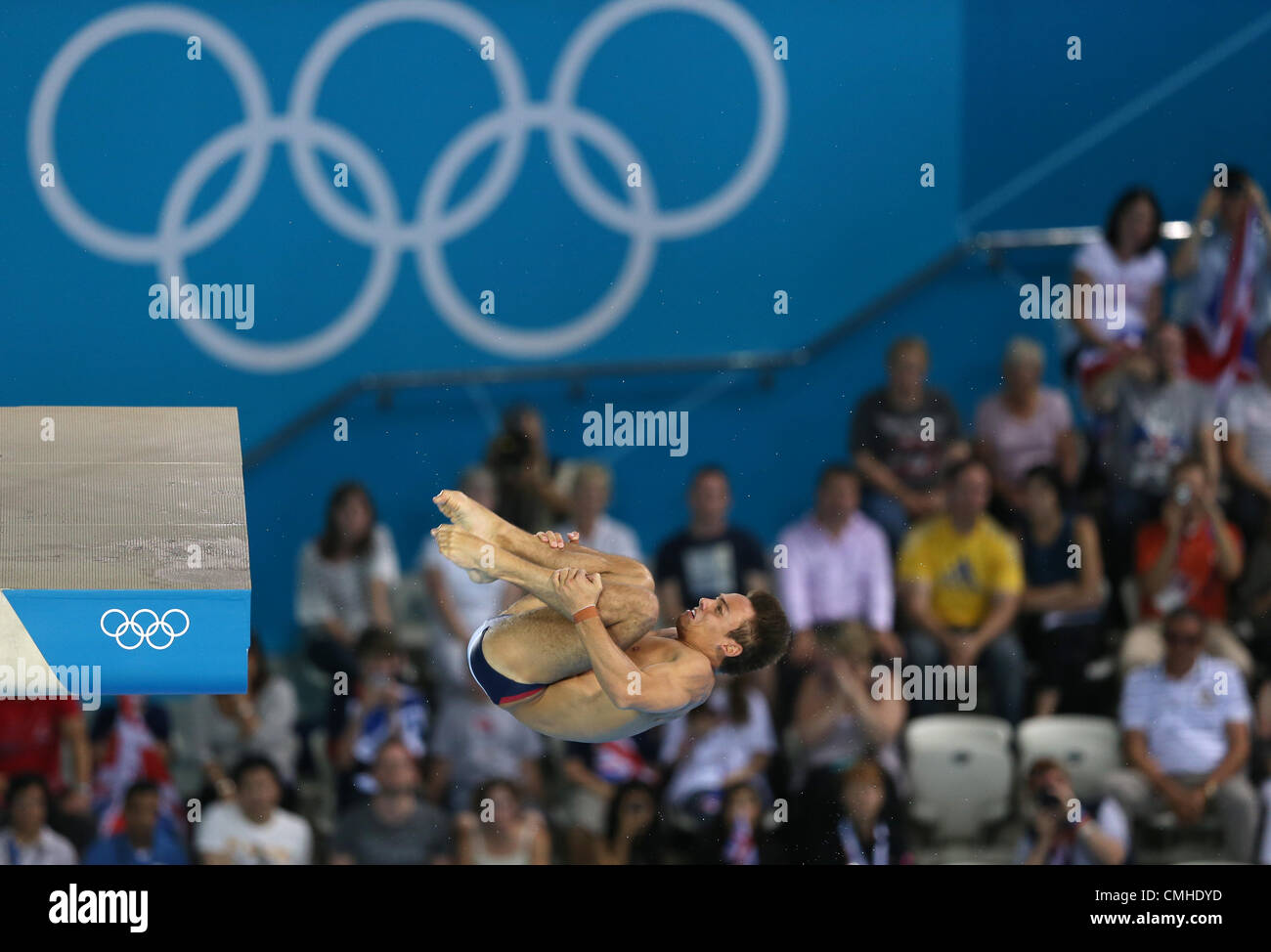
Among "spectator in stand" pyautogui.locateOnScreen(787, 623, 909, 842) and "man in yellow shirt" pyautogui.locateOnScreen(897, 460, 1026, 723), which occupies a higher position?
"man in yellow shirt" pyautogui.locateOnScreen(897, 460, 1026, 723)

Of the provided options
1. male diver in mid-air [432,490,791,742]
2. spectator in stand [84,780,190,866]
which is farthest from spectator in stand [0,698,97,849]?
male diver in mid-air [432,490,791,742]

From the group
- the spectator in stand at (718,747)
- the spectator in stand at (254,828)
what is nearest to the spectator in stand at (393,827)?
the spectator in stand at (254,828)

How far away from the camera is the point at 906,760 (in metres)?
6.92

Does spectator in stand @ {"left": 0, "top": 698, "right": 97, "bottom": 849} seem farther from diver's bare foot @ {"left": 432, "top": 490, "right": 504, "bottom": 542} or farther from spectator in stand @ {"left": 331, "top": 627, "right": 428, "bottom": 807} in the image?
diver's bare foot @ {"left": 432, "top": 490, "right": 504, "bottom": 542}

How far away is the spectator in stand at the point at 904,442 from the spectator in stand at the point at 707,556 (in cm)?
61

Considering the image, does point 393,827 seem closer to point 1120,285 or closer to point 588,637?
point 588,637

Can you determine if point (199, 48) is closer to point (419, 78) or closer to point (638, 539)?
point (419, 78)

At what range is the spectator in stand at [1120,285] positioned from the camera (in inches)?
299

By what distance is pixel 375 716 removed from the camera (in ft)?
23.1

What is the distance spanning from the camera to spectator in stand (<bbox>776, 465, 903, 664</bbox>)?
23.5 feet

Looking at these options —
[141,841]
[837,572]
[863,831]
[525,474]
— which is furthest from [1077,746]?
[141,841]

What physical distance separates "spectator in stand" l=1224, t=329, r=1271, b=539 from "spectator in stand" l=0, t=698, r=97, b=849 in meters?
5.01

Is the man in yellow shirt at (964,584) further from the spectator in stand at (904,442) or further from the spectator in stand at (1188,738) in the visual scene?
the spectator in stand at (1188,738)

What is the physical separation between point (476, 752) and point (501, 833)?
368 mm
